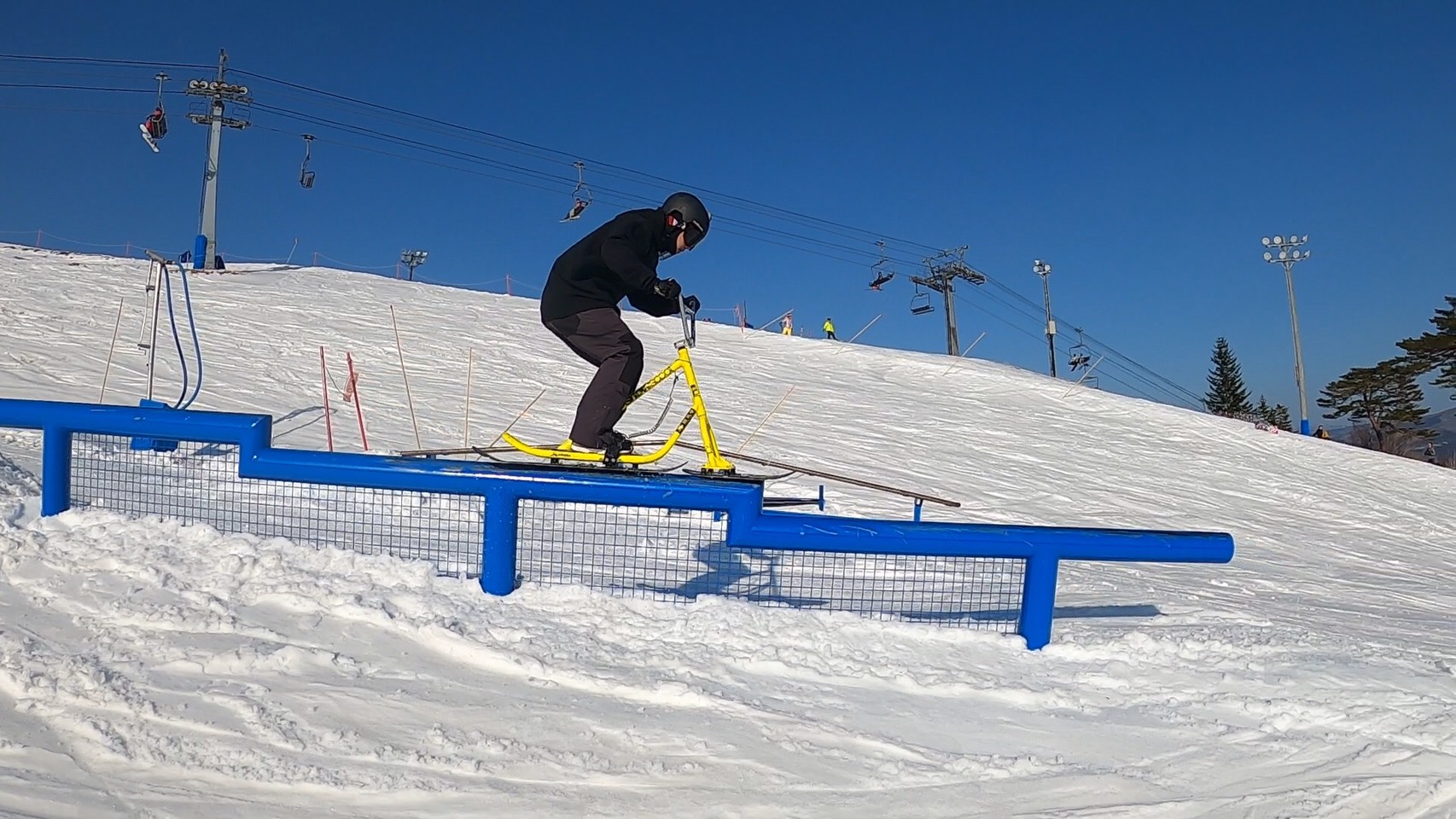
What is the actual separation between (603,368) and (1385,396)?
3098 inches

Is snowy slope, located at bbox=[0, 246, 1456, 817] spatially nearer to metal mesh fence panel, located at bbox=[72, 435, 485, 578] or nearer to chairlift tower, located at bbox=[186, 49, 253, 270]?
metal mesh fence panel, located at bbox=[72, 435, 485, 578]

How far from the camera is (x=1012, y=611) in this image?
561 centimetres

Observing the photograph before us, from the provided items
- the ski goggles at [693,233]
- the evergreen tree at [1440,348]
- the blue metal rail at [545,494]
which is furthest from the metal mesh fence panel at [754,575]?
the evergreen tree at [1440,348]

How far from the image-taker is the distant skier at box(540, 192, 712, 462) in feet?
17.2

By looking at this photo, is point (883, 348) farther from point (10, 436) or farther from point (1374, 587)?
point (10, 436)

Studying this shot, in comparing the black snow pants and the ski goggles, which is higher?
the ski goggles

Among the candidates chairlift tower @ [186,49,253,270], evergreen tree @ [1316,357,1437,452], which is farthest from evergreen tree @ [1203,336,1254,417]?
chairlift tower @ [186,49,253,270]

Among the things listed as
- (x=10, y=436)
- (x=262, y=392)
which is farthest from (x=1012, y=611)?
(x=262, y=392)

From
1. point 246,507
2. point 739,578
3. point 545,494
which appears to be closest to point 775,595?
point 739,578

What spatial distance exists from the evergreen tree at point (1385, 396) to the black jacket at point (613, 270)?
73.5 metres

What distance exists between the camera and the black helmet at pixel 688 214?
527 cm

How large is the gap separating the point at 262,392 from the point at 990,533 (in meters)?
12.2

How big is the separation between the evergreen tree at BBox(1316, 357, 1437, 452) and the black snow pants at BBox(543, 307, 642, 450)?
241ft

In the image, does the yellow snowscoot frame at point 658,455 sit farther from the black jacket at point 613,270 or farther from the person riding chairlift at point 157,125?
the person riding chairlift at point 157,125
